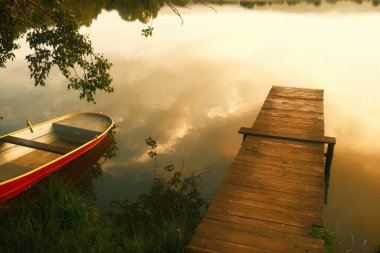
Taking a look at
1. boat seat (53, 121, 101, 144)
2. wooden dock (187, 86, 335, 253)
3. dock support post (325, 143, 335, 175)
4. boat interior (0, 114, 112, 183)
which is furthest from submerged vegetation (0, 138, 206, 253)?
dock support post (325, 143, 335, 175)

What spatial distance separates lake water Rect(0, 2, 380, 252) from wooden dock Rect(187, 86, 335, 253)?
1.60 meters

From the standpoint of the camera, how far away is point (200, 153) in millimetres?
11398

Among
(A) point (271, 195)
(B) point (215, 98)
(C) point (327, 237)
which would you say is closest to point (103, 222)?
(A) point (271, 195)

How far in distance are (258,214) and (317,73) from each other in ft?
53.8

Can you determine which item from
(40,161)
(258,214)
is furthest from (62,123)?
(258,214)

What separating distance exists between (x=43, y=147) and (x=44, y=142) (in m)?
1.26

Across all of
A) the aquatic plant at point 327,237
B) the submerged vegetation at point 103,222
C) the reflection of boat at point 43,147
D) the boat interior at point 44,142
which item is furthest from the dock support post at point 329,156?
the boat interior at point 44,142

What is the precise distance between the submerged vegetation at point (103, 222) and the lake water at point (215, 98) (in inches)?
26.2

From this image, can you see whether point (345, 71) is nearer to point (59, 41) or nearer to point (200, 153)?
point (200, 153)

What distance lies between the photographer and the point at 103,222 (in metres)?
7.98

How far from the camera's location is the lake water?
9.80m

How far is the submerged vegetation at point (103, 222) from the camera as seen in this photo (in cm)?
641

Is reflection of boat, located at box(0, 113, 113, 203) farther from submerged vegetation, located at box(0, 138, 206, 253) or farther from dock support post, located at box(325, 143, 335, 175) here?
dock support post, located at box(325, 143, 335, 175)

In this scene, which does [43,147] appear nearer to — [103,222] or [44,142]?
[44,142]
